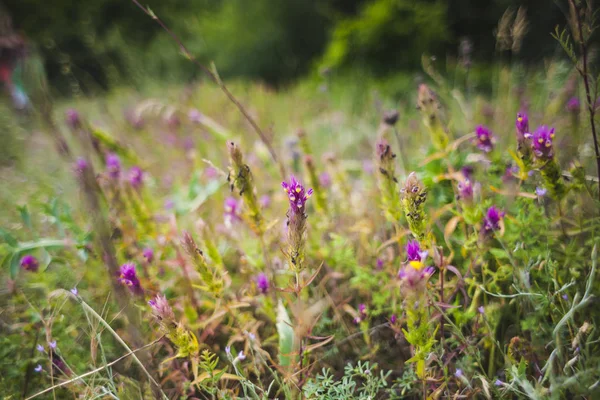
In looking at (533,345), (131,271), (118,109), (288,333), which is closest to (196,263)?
(131,271)

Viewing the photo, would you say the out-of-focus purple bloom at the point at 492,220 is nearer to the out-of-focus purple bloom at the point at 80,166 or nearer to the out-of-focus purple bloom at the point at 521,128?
the out-of-focus purple bloom at the point at 521,128

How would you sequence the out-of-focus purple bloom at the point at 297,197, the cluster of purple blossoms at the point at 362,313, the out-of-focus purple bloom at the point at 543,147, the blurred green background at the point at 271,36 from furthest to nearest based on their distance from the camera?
1. the blurred green background at the point at 271,36
2. the cluster of purple blossoms at the point at 362,313
3. the out-of-focus purple bloom at the point at 543,147
4. the out-of-focus purple bloom at the point at 297,197

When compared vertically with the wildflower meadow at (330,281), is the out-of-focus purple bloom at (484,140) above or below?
above

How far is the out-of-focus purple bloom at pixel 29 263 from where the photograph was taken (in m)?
1.20

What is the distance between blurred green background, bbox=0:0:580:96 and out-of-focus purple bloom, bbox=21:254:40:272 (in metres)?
0.73

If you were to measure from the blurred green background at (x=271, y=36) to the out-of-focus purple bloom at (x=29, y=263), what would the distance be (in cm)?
73

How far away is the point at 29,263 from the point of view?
3.97ft

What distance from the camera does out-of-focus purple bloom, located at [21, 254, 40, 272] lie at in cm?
120

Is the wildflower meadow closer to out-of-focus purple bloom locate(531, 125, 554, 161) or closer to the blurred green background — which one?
out-of-focus purple bloom locate(531, 125, 554, 161)

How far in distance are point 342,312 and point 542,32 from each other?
574cm

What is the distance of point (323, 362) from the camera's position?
109cm

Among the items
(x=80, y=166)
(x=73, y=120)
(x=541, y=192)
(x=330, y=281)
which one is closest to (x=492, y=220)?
(x=541, y=192)

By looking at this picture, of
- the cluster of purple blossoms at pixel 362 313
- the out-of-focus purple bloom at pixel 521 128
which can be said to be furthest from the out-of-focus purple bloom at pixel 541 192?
the cluster of purple blossoms at pixel 362 313

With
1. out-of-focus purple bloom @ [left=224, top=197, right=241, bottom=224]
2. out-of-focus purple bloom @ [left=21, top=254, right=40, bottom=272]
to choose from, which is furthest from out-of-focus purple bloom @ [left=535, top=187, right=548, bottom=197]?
out-of-focus purple bloom @ [left=21, top=254, right=40, bottom=272]
